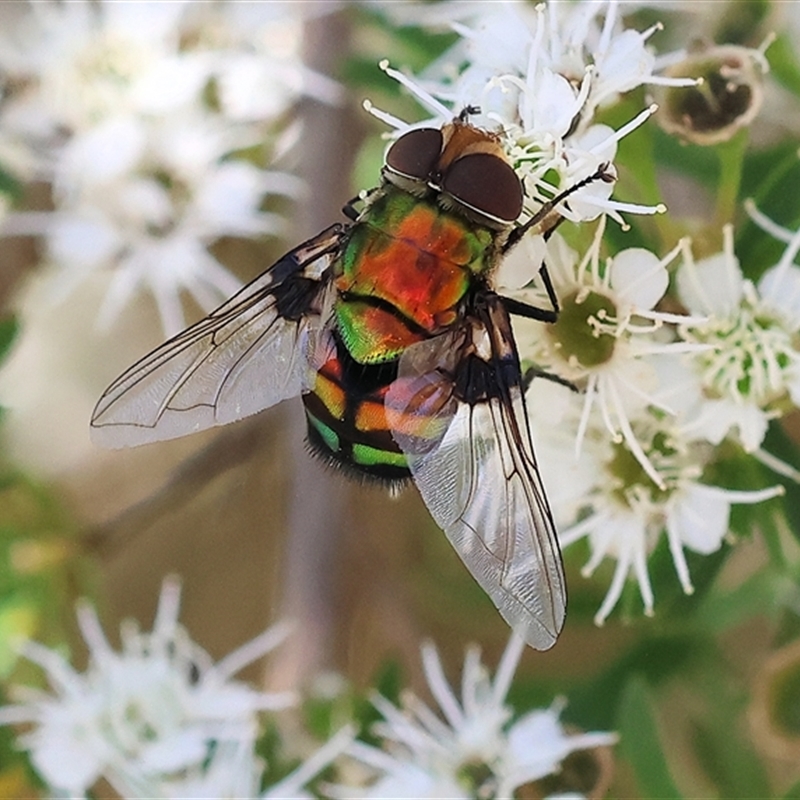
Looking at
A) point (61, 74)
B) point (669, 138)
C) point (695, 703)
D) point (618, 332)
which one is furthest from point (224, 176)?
point (695, 703)

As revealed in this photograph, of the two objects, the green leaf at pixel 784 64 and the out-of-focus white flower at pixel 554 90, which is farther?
the green leaf at pixel 784 64

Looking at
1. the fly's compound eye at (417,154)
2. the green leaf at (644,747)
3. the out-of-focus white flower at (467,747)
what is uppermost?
the fly's compound eye at (417,154)

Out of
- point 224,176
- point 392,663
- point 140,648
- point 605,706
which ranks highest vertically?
point 224,176

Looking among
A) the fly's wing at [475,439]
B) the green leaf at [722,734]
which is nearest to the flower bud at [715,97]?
the fly's wing at [475,439]

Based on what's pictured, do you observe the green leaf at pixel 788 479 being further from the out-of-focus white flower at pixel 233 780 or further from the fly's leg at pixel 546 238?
the out-of-focus white flower at pixel 233 780

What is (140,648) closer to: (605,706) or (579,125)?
(605,706)

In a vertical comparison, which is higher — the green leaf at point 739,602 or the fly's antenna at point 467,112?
the fly's antenna at point 467,112

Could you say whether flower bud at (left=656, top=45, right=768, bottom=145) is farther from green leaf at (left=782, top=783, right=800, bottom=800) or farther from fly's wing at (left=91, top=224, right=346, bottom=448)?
green leaf at (left=782, top=783, right=800, bottom=800)
